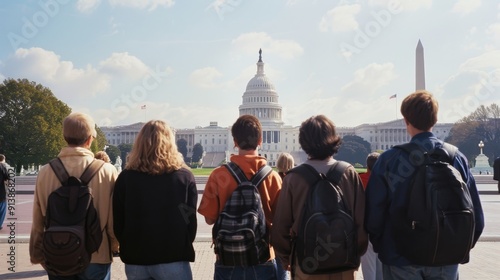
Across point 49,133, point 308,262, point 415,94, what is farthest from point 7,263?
point 49,133

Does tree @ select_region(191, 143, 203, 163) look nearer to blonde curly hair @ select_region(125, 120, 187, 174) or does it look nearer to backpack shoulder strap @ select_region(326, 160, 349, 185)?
blonde curly hair @ select_region(125, 120, 187, 174)

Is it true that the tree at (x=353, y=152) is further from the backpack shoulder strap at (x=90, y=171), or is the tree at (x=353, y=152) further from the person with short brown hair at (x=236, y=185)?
the backpack shoulder strap at (x=90, y=171)

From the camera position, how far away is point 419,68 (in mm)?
28312

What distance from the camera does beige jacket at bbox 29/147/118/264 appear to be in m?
4.82

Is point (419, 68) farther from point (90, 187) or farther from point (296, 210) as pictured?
→ point (90, 187)

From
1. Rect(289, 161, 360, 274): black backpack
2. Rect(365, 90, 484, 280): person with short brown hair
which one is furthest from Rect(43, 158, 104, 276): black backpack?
Rect(365, 90, 484, 280): person with short brown hair

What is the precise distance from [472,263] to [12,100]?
50.5 meters

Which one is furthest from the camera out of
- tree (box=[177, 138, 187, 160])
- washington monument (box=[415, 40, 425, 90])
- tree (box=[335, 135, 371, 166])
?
tree (box=[177, 138, 187, 160])

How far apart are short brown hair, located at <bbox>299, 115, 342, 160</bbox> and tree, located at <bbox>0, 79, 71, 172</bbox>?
1988 inches

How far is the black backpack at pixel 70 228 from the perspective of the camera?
4.48 meters

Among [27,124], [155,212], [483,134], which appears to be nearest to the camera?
[155,212]

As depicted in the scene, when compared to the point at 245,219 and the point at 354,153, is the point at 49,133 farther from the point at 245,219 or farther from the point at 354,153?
the point at 354,153

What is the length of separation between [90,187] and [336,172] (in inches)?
81.2

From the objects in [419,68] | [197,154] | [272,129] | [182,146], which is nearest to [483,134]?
[272,129]
